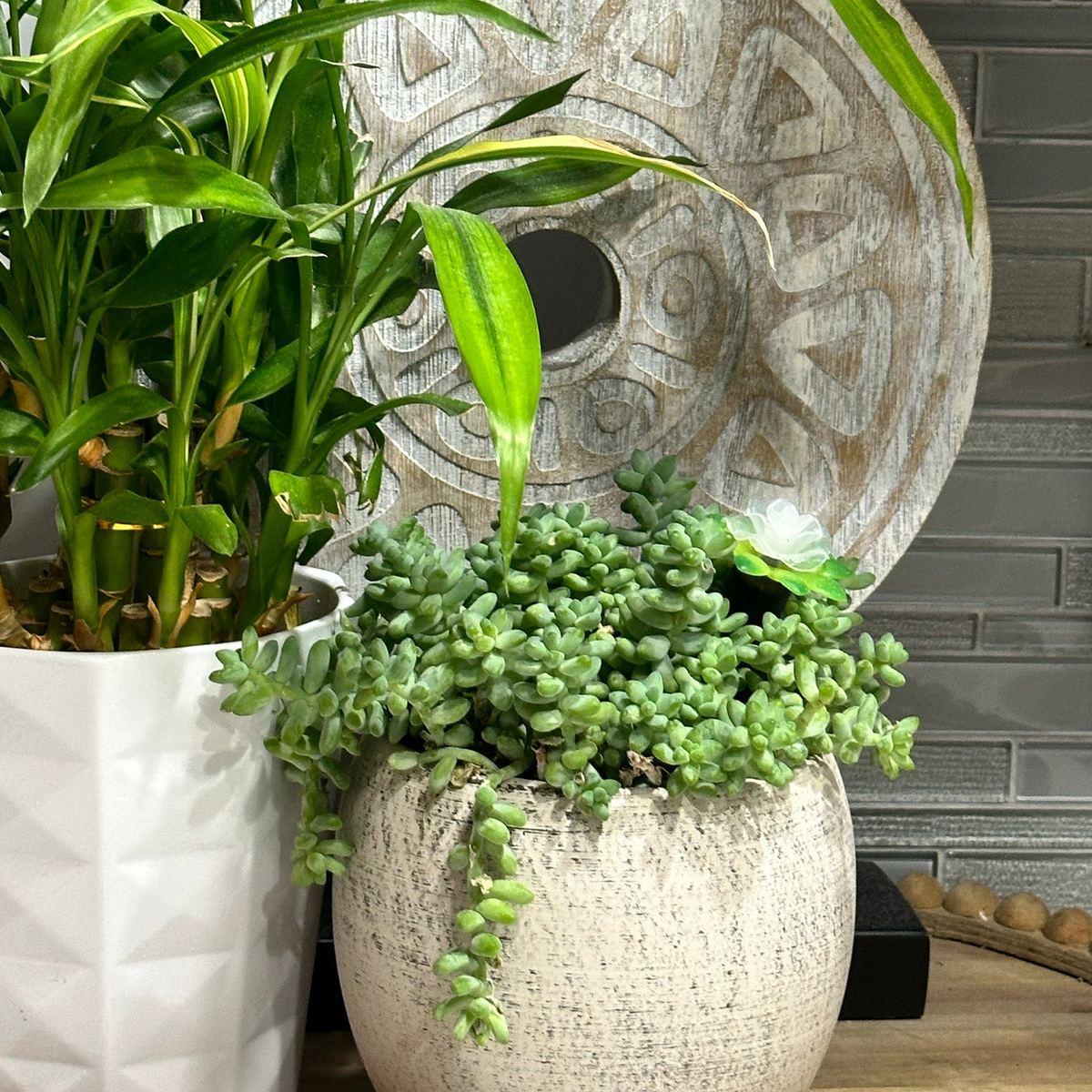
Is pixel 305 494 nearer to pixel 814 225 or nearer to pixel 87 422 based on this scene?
pixel 87 422

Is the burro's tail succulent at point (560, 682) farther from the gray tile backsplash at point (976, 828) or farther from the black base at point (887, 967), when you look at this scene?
the gray tile backsplash at point (976, 828)

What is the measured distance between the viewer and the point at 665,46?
1110mm

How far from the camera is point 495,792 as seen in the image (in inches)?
31.9

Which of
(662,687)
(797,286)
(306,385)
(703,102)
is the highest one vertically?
(703,102)

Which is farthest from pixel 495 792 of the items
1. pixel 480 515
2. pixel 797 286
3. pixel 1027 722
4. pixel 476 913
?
pixel 1027 722

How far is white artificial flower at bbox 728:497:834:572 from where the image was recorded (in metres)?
0.92

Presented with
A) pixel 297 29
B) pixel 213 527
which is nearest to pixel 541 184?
pixel 297 29

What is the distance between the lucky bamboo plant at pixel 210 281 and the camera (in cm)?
67

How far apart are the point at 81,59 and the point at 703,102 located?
0.65m

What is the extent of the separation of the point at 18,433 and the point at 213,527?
0.48 ft

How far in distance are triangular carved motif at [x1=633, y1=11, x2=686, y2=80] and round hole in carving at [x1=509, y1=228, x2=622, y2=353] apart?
0.26 meters

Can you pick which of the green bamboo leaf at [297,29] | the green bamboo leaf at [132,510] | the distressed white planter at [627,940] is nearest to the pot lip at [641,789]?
the distressed white planter at [627,940]

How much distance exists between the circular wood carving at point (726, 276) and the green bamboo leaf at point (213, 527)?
372 mm

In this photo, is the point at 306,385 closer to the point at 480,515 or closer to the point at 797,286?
the point at 480,515
